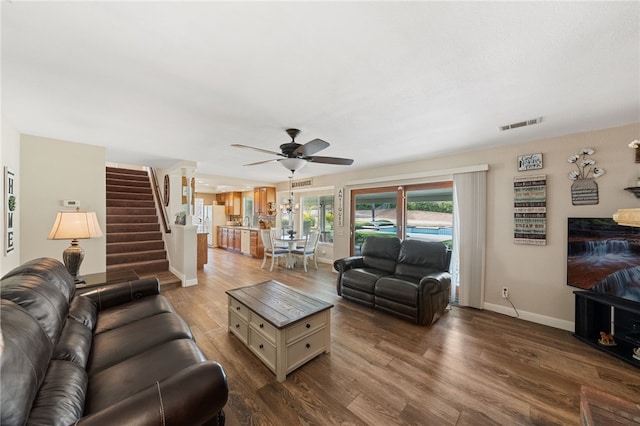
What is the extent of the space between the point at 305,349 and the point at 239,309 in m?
0.87

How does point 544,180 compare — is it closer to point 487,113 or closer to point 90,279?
point 487,113

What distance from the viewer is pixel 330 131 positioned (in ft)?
9.18

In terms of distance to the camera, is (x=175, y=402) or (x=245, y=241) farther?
(x=245, y=241)

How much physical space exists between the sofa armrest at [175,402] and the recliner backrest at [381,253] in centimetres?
319

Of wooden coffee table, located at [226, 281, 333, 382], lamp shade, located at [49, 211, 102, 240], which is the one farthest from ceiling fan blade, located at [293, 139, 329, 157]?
lamp shade, located at [49, 211, 102, 240]

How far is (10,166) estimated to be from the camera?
270cm

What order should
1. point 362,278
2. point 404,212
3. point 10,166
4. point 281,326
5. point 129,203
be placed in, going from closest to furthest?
point 281,326 → point 10,166 → point 362,278 → point 404,212 → point 129,203

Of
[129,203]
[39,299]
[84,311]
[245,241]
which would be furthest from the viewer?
[245,241]

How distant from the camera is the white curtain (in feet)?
11.5

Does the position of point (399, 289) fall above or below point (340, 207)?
below

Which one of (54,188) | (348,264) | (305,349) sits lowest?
(305,349)

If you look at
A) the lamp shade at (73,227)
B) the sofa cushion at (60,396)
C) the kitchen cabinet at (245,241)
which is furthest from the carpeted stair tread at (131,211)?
the sofa cushion at (60,396)

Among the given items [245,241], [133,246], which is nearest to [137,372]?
[133,246]

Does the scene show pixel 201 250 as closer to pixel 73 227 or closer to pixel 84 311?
pixel 73 227
